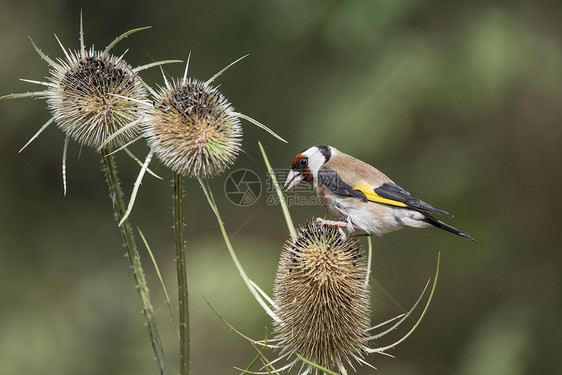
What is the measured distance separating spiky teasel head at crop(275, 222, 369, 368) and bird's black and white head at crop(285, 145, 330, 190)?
2.24ft

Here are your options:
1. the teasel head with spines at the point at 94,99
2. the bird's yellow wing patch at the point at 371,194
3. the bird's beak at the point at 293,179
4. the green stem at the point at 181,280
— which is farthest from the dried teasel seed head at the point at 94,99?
the bird's yellow wing patch at the point at 371,194

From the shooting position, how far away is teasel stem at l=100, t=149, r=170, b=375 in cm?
190

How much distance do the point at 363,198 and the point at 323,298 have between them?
0.80 metres

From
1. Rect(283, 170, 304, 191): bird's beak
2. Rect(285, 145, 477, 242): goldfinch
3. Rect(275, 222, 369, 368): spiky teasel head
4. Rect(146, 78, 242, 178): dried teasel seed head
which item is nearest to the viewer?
Rect(146, 78, 242, 178): dried teasel seed head

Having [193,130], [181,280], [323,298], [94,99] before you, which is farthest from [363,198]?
[94,99]

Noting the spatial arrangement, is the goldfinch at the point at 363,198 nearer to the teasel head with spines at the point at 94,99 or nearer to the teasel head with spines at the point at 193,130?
the teasel head with spines at the point at 193,130

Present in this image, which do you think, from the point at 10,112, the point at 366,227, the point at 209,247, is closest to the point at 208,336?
the point at 209,247

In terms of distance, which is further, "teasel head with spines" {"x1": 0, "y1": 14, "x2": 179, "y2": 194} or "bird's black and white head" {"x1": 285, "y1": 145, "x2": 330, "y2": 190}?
"bird's black and white head" {"x1": 285, "y1": 145, "x2": 330, "y2": 190}

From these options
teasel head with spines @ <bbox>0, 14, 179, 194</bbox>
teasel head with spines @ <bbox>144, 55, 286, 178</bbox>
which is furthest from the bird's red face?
teasel head with spines @ <bbox>0, 14, 179, 194</bbox>

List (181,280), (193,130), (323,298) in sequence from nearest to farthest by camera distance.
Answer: (181,280) < (193,130) < (323,298)

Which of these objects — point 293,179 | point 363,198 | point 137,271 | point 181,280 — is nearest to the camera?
point 181,280

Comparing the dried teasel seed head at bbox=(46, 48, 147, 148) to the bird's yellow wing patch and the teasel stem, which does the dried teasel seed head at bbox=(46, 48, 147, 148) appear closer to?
Result: the teasel stem

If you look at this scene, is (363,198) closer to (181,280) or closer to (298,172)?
(298,172)

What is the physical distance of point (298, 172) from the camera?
3.21 m
